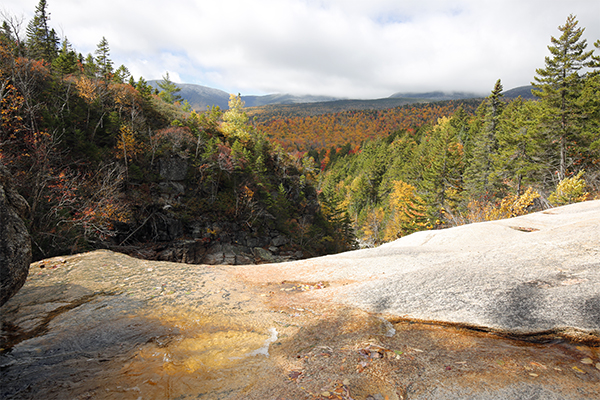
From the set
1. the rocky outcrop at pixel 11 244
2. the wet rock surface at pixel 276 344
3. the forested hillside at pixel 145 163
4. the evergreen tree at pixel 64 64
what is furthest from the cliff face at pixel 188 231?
the rocky outcrop at pixel 11 244

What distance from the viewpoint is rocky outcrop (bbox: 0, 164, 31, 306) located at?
14.0 ft

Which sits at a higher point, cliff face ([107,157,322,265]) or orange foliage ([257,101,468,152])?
orange foliage ([257,101,468,152])

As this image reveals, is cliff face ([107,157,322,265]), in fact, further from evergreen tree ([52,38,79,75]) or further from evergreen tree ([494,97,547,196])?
evergreen tree ([494,97,547,196])

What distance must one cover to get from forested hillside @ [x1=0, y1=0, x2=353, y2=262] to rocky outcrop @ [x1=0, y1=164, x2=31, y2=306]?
1051cm

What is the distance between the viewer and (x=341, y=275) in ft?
26.9

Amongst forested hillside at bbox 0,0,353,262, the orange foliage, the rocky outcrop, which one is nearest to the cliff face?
forested hillside at bbox 0,0,353,262

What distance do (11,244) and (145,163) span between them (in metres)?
24.9

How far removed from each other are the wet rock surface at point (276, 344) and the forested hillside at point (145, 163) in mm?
11183

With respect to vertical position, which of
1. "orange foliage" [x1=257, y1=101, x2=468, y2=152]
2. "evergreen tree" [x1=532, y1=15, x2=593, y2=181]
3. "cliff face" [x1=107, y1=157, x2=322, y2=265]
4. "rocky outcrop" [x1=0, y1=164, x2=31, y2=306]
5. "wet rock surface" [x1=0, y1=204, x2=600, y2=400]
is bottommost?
"cliff face" [x1=107, y1=157, x2=322, y2=265]

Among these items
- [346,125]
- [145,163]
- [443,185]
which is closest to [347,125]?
[346,125]

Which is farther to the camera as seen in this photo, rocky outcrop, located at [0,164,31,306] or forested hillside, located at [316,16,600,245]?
forested hillside, located at [316,16,600,245]

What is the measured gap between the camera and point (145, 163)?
26.4m

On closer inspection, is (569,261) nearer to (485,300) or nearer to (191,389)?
(485,300)

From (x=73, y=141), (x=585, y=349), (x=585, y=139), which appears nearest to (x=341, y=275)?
(x=585, y=349)
